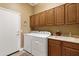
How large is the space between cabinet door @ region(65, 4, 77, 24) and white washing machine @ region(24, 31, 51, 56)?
686 millimetres

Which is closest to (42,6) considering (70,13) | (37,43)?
(70,13)

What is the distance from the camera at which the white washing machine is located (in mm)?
2377

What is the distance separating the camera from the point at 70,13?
6.68ft

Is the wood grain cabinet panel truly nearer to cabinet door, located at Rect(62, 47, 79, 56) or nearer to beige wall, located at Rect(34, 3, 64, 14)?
cabinet door, located at Rect(62, 47, 79, 56)

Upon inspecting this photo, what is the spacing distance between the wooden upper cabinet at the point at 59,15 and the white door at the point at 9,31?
3.20 feet

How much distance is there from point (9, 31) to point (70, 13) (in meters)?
1.62

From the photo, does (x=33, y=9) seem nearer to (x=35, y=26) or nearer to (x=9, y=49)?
(x=35, y=26)

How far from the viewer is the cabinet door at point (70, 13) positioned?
195 cm

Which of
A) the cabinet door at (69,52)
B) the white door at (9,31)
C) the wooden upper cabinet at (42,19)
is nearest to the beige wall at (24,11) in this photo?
the white door at (9,31)

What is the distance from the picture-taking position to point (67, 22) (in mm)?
2096

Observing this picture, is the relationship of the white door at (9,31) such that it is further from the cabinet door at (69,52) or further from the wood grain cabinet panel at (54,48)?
the cabinet door at (69,52)

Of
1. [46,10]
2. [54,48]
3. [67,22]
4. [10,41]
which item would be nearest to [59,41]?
[54,48]

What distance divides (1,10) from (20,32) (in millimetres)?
706

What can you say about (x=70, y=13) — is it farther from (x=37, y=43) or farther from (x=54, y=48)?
(x=37, y=43)
